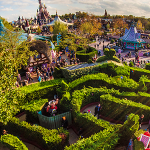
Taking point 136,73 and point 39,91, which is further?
point 136,73

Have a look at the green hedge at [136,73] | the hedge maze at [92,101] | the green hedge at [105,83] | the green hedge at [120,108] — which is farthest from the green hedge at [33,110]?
the green hedge at [136,73]

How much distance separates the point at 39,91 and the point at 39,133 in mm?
4617

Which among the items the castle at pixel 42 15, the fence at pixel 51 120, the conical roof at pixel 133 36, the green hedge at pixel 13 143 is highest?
the castle at pixel 42 15

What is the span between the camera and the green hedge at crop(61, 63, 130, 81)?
13.4 meters

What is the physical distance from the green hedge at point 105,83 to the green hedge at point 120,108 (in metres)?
2.09

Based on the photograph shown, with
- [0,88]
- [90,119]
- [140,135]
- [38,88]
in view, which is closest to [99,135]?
[90,119]

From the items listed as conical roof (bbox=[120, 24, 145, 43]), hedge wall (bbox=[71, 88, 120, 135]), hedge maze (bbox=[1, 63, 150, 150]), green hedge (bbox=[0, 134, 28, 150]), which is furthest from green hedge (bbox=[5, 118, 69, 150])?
conical roof (bbox=[120, 24, 145, 43])

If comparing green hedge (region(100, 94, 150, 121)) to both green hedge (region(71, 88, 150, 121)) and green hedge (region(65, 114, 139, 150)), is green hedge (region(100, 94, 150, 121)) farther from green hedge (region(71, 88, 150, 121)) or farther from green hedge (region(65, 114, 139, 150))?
green hedge (region(65, 114, 139, 150))

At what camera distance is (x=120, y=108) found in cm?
956

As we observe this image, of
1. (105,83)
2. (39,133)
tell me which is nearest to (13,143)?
(39,133)

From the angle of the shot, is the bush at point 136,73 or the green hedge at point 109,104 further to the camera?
the bush at point 136,73

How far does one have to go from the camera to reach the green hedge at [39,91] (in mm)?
11305

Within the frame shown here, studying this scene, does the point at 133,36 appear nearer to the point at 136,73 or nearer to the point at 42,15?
the point at 136,73

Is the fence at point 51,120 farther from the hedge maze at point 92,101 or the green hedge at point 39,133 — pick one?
the green hedge at point 39,133
